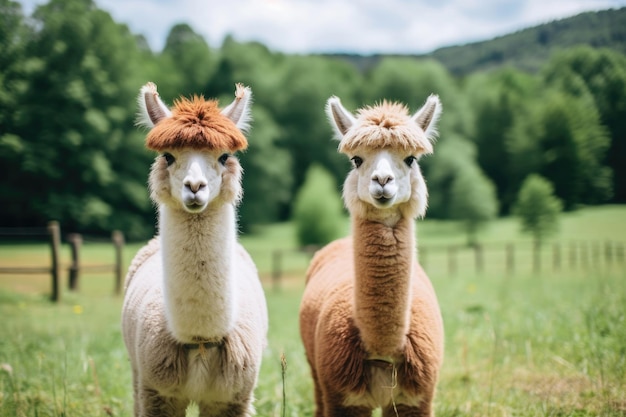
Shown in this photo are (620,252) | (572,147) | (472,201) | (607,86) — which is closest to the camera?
(607,86)

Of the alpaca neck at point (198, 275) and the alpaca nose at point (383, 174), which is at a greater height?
the alpaca nose at point (383, 174)

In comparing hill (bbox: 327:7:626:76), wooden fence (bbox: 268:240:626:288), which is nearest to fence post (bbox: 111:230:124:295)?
wooden fence (bbox: 268:240:626:288)

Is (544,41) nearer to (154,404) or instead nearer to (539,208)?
(539,208)

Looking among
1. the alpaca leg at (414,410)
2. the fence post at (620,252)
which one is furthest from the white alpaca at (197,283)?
the fence post at (620,252)

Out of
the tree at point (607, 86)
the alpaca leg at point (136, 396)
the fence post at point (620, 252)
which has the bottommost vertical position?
the alpaca leg at point (136, 396)

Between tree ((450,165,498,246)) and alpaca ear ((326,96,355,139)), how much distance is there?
27477 mm

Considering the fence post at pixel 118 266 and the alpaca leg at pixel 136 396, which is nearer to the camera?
the alpaca leg at pixel 136 396

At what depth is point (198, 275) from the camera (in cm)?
297

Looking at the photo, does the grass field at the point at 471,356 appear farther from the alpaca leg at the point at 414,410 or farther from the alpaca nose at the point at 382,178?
the alpaca nose at the point at 382,178

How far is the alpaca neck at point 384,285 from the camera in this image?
10.3 ft

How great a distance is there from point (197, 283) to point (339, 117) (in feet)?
5.03

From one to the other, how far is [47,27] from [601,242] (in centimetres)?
1186

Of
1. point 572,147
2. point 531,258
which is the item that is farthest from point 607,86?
point 531,258

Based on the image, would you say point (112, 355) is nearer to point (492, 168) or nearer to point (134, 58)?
point (492, 168)
